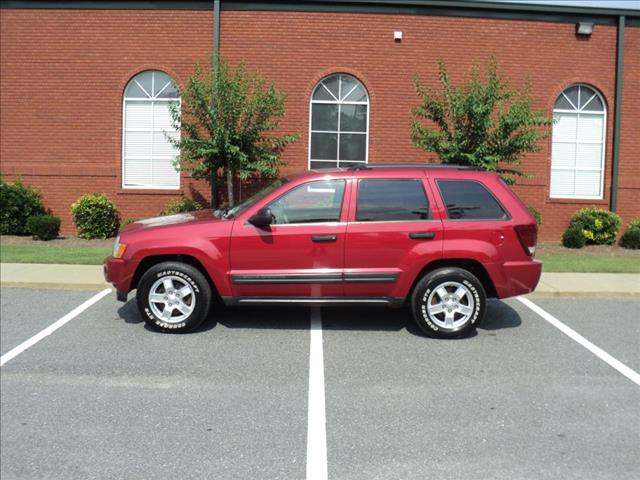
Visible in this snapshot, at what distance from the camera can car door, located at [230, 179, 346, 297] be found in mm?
6488

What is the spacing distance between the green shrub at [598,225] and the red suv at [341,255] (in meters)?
7.75

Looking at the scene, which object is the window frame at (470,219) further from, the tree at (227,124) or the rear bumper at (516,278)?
the tree at (227,124)

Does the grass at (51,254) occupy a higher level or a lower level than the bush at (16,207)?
lower

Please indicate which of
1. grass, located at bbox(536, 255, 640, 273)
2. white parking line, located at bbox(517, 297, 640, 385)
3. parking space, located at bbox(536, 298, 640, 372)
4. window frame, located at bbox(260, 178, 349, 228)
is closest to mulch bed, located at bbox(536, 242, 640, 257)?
grass, located at bbox(536, 255, 640, 273)

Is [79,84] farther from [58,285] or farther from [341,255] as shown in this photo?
[341,255]

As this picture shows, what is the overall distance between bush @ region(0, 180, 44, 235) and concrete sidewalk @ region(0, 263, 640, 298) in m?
3.90

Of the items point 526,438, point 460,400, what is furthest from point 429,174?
point 526,438

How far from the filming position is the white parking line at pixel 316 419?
3.68 m

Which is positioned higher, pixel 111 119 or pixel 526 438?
pixel 111 119

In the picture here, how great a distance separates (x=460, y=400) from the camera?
478cm

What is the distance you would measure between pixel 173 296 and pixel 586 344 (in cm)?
437

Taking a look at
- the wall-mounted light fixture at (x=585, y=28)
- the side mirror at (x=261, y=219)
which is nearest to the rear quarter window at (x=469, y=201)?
the side mirror at (x=261, y=219)

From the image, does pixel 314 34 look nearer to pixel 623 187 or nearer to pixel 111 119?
pixel 111 119

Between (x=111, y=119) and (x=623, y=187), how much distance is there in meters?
12.1
